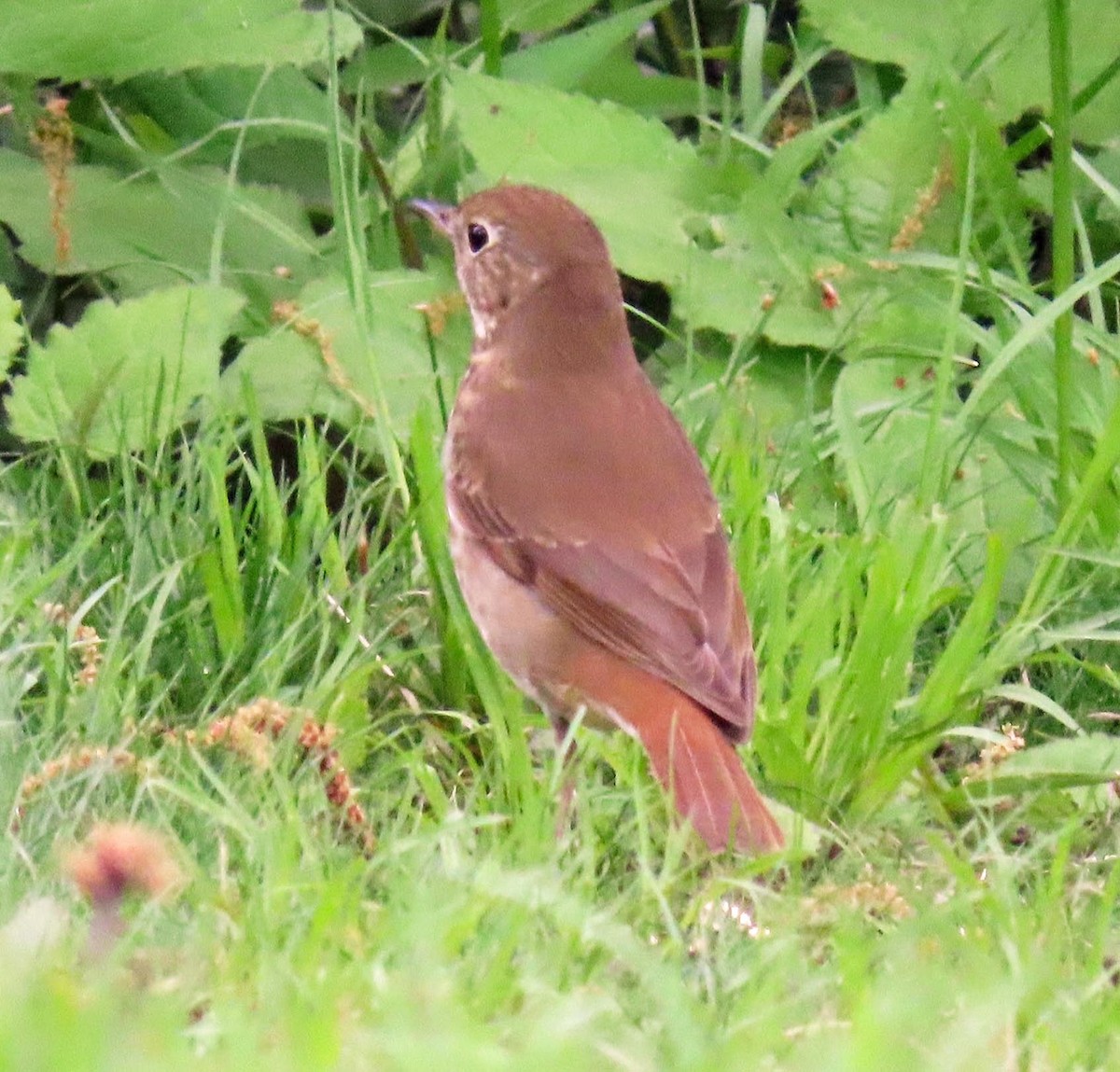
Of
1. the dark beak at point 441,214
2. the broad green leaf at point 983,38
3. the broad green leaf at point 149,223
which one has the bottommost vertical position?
the broad green leaf at point 149,223

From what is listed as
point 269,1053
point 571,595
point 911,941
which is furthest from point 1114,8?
point 269,1053

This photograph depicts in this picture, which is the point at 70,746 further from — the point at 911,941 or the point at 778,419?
the point at 778,419

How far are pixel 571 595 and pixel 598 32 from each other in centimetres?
165

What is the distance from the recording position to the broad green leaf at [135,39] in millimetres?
4352

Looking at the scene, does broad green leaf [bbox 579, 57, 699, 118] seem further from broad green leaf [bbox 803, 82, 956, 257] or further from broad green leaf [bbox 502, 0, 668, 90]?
broad green leaf [bbox 803, 82, 956, 257]

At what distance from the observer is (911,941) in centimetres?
288

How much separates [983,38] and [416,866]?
2.56 meters

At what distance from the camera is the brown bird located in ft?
11.5

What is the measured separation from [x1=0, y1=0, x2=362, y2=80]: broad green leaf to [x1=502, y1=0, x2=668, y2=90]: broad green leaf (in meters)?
0.64

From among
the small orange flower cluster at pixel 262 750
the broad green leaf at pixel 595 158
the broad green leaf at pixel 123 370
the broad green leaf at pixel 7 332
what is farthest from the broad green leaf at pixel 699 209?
the small orange flower cluster at pixel 262 750

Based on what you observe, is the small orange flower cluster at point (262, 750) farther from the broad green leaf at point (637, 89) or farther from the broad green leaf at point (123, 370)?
the broad green leaf at point (637, 89)

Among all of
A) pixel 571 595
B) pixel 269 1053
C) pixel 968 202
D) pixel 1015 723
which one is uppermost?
pixel 968 202

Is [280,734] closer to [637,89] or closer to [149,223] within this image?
[149,223]

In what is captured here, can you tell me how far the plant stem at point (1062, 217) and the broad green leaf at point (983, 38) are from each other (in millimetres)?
887
